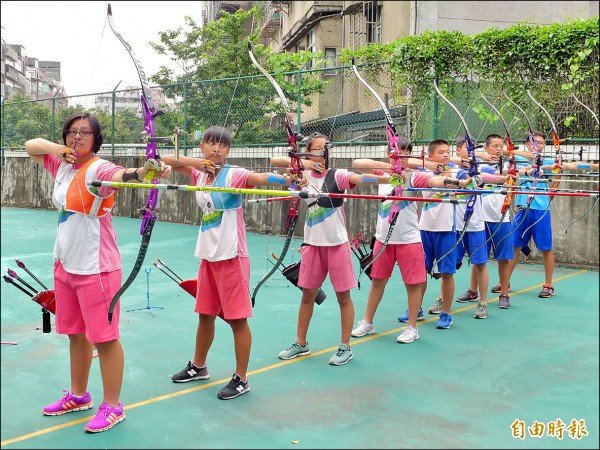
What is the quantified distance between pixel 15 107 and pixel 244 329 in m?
14.5

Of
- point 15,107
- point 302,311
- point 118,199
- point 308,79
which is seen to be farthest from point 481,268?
point 15,107

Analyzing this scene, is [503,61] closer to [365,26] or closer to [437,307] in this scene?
[365,26]

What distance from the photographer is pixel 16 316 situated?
5770 mm

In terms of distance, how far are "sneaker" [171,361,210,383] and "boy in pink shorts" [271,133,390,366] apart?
2.21 ft

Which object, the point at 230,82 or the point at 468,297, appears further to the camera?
the point at 230,82

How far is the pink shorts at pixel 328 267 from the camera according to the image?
15.1 feet

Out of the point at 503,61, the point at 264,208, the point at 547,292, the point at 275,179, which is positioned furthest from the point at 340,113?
the point at 275,179

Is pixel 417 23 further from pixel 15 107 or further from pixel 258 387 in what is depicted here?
pixel 15 107

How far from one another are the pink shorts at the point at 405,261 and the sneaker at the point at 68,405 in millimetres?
2436

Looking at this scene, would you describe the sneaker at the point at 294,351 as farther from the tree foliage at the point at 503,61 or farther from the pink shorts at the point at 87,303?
the tree foliage at the point at 503,61

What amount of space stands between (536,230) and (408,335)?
2632 mm

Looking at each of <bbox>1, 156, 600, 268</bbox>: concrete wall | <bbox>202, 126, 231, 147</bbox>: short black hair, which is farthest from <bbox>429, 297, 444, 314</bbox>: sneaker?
<bbox>202, 126, 231, 147</bbox>: short black hair

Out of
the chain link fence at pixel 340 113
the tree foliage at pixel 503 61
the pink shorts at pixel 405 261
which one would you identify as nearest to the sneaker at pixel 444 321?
the pink shorts at pixel 405 261

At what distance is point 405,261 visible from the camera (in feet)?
17.1
